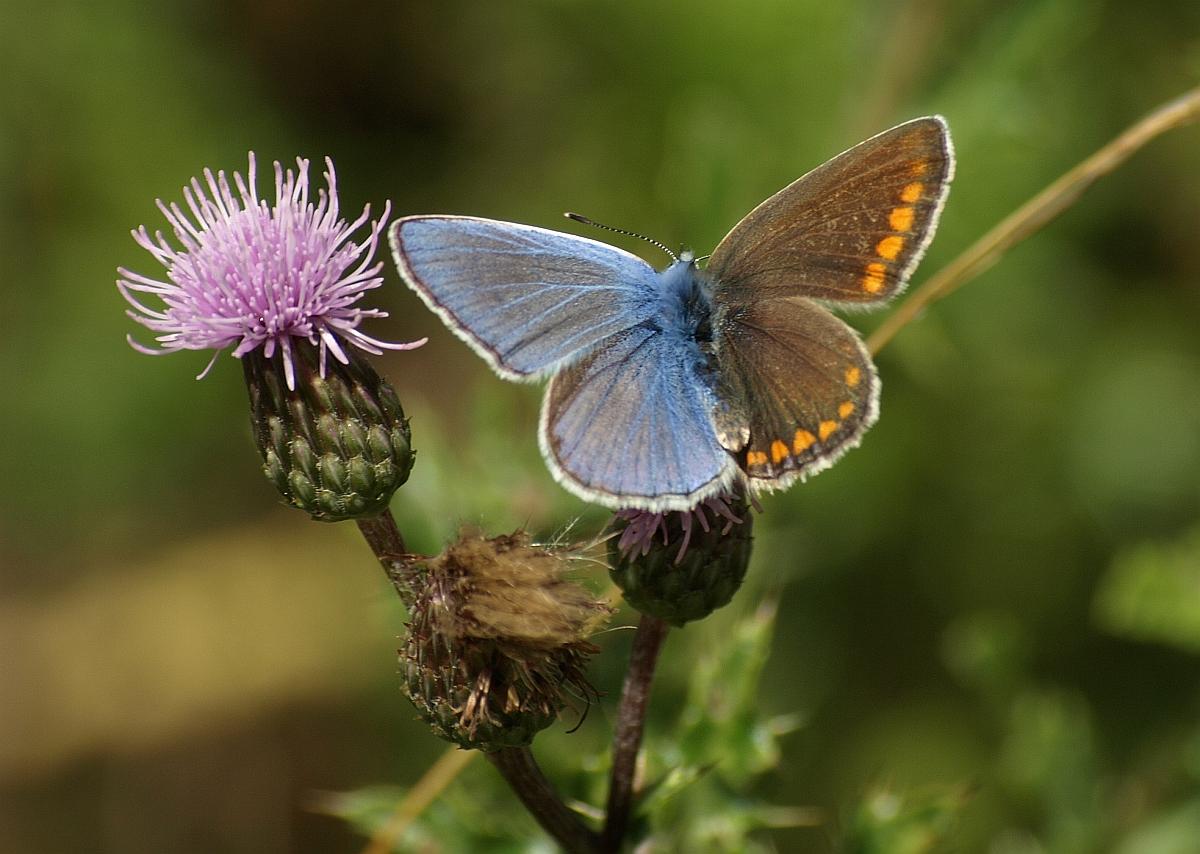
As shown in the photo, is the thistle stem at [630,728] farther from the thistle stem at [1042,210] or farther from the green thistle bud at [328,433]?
the thistle stem at [1042,210]

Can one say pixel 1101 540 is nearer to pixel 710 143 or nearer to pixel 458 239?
pixel 710 143

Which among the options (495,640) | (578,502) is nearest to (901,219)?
(495,640)

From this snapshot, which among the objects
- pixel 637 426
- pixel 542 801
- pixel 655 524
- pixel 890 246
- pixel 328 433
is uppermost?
pixel 890 246

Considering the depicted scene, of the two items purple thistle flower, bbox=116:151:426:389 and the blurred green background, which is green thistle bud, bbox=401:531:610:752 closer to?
purple thistle flower, bbox=116:151:426:389

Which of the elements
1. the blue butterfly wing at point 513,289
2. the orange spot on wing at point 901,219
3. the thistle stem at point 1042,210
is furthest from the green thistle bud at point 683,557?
the thistle stem at point 1042,210

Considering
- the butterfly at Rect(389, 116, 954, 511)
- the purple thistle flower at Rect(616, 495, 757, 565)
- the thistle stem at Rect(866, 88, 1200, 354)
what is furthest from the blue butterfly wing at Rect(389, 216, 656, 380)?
the thistle stem at Rect(866, 88, 1200, 354)

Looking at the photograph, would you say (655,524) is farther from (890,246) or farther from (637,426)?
(890,246)

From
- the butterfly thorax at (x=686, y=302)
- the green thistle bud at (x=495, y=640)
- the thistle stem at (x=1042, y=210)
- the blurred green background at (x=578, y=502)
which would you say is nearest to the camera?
the green thistle bud at (x=495, y=640)

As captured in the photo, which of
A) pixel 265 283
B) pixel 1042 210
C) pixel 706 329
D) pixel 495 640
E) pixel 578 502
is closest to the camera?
pixel 495 640
